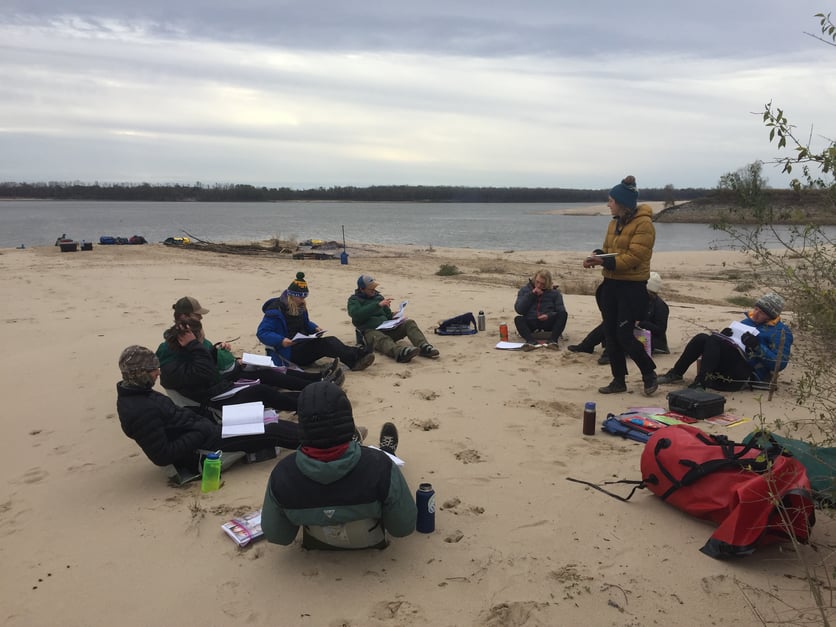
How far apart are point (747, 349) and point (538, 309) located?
2.86 m

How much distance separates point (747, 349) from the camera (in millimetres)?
5492

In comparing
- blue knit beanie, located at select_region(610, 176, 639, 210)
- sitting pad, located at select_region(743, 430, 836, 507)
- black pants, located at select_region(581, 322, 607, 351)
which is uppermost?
blue knit beanie, located at select_region(610, 176, 639, 210)

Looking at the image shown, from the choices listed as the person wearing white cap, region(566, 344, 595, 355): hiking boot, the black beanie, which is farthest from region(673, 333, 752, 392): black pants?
the black beanie

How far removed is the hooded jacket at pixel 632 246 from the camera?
204 inches

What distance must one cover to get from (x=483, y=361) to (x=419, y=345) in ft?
2.72

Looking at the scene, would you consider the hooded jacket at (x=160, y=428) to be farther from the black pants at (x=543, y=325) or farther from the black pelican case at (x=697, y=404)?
the black pants at (x=543, y=325)

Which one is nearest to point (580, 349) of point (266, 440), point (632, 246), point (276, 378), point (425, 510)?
point (632, 246)

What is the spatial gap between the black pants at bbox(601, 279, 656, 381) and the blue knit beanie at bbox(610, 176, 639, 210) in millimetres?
714

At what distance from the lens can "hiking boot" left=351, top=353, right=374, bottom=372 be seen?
6.60 metres

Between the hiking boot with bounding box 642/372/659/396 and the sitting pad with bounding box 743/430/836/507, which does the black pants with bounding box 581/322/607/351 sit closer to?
the hiking boot with bounding box 642/372/659/396

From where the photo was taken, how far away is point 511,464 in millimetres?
4172

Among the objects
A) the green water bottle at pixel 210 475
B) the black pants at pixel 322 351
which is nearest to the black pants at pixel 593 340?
the black pants at pixel 322 351

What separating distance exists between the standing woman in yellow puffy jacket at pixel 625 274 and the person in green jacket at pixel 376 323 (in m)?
2.29

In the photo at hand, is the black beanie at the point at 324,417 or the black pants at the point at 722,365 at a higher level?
the black beanie at the point at 324,417
